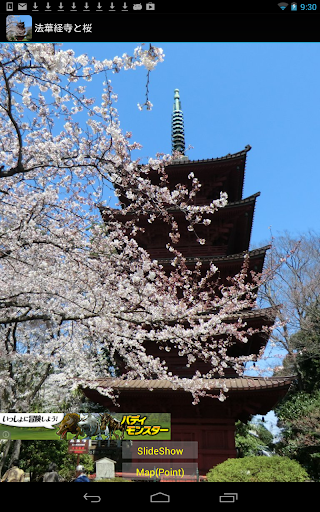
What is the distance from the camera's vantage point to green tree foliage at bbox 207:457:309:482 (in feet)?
20.8

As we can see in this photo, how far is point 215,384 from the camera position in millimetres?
8234

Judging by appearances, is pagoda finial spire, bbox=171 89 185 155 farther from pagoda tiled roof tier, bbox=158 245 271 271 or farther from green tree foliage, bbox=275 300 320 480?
green tree foliage, bbox=275 300 320 480

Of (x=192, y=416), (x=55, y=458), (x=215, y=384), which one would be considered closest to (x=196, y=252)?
(x=215, y=384)

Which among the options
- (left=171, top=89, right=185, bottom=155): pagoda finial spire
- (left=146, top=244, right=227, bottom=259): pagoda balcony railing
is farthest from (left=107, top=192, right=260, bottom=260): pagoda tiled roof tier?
(left=171, top=89, right=185, bottom=155): pagoda finial spire

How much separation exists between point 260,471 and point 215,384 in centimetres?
212

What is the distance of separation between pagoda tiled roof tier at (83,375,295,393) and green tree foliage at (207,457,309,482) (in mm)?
1601

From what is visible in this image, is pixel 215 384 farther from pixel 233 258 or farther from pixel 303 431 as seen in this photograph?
pixel 303 431

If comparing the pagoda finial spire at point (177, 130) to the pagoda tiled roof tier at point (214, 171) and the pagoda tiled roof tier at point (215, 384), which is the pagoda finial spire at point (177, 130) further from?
the pagoda tiled roof tier at point (215, 384)
